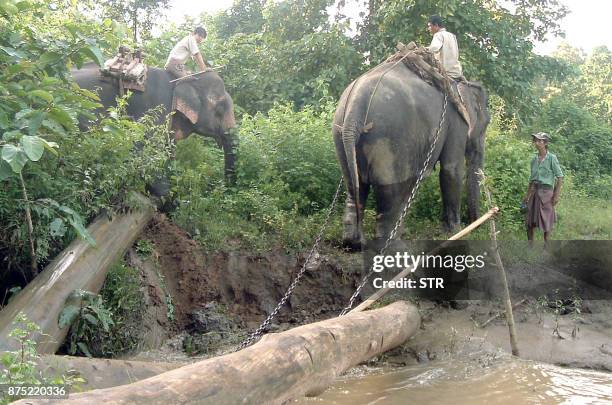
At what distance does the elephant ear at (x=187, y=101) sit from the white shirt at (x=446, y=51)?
302 cm

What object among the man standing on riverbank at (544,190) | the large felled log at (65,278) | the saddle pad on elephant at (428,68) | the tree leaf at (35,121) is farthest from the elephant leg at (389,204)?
the tree leaf at (35,121)

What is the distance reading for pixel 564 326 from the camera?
605cm

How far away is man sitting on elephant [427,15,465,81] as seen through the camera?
7.36 metres

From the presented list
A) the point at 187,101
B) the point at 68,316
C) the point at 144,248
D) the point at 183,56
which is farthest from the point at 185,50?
the point at 68,316

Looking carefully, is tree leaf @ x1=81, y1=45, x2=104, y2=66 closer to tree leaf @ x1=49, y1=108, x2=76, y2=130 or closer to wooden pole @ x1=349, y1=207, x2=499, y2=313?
tree leaf @ x1=49, y1=108, x2=76, y2=130

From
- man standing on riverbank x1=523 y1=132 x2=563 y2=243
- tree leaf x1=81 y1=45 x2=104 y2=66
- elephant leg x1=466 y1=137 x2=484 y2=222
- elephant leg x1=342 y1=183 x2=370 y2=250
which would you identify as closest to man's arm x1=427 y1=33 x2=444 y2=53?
elephant leg x1=466 y1=137 x2=484 y2=222

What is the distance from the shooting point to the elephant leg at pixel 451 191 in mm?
7191

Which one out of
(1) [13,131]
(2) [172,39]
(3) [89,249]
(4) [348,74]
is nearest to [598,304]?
(3) [89,249]

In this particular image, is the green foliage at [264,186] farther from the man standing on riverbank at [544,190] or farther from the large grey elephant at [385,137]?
the man standing on riverbank at [544,190]

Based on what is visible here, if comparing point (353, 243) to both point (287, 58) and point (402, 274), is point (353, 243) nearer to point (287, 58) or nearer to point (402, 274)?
point (402, 274)

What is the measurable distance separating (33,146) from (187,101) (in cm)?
461

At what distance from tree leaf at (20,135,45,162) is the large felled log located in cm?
101

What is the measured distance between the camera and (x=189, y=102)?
27.6ft

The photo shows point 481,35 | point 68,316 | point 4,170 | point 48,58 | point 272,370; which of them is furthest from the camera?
point 481,35
